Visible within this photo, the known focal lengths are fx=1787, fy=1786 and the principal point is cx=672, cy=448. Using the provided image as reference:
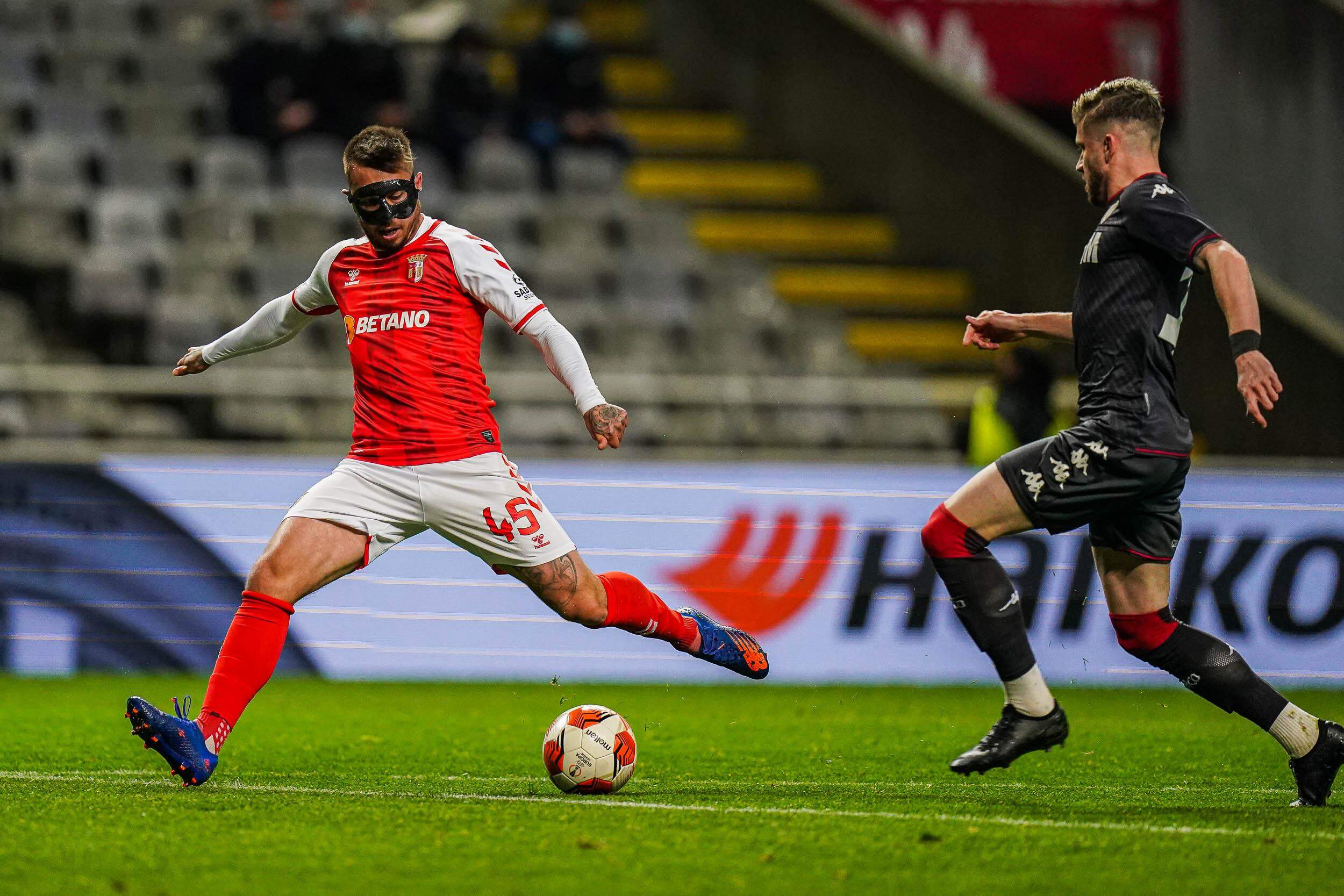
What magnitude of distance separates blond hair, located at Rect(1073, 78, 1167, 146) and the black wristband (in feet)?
2.52

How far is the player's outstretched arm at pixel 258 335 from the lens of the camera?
236 inches

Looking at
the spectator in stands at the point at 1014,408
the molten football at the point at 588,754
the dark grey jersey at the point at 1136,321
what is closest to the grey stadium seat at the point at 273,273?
the spectator in stands at the point at 1014,408

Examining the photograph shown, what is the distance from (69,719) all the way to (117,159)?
23.0 ft

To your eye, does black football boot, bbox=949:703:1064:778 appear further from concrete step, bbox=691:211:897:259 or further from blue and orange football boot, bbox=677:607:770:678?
concrete step, bbox=691:211:897:259

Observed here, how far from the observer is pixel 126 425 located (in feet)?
35.6

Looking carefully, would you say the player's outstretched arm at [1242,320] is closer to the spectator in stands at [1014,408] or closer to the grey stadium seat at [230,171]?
the spectator in stands at [1014,408]

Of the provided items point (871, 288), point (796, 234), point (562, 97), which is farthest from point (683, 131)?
point (871, 288)

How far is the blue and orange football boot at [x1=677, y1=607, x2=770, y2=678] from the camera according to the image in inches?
235

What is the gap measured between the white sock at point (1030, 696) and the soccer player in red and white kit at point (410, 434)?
1.27 m

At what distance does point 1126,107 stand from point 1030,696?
1.83m

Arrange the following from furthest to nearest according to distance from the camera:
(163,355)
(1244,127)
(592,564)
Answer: (1244,127)
(163,355)
(592,564)

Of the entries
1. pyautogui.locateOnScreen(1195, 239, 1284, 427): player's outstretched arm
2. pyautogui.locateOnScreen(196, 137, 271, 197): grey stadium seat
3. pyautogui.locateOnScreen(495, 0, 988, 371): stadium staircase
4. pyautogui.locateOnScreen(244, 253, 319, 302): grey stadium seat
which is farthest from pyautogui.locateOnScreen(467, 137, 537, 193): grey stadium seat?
pyautogui.locateOnScreen(1195, 239, 1284, 427): player's outstretched arm

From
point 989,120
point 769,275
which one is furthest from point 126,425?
point 989,120

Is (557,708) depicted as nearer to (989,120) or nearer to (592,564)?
(592,564)
